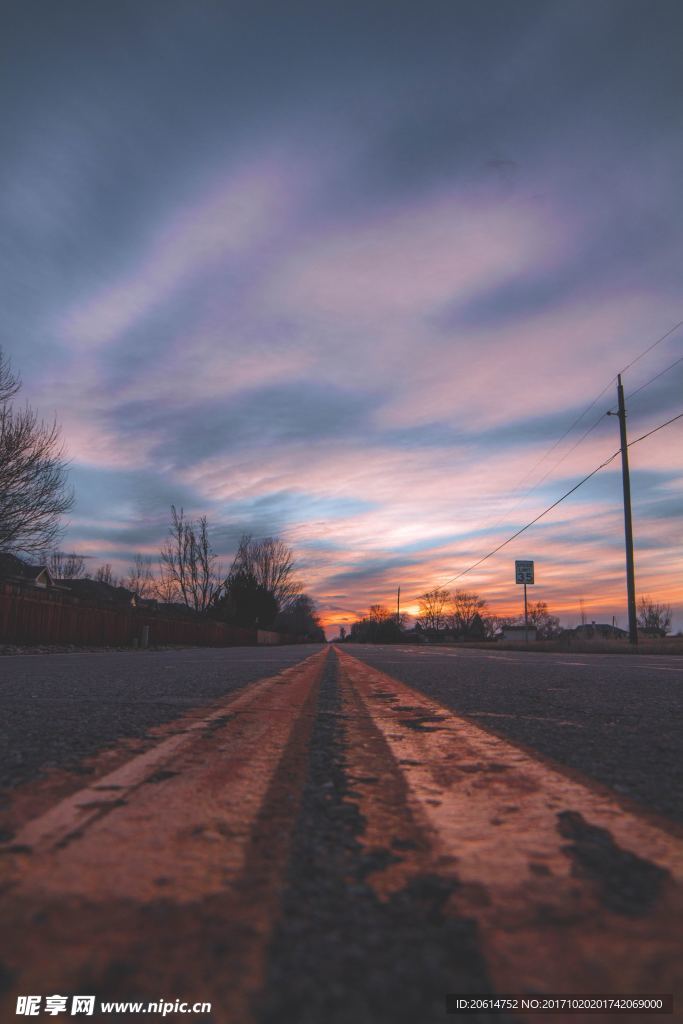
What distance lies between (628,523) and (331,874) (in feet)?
79.6

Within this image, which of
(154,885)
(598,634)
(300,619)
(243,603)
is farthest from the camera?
(300,619)

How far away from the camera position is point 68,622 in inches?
776

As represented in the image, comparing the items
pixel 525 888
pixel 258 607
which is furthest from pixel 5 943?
pixel 258 607

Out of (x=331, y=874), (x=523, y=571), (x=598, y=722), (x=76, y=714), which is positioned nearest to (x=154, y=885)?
(x=331, y=874)

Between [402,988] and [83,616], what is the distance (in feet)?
72.5

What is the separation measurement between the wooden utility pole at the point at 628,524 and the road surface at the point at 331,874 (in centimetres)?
2117

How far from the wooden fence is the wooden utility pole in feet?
59.5

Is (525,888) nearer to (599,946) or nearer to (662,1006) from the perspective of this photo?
(599,946)

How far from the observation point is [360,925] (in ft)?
2.50

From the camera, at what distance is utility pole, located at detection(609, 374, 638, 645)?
69.1 feet

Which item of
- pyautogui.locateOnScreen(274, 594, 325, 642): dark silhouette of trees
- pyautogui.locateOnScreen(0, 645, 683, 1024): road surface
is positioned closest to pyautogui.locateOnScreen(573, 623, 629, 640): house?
pyautogui.locateOnScreen(0, 645, 683, 1024): road surface

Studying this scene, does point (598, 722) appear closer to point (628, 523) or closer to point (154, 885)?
point (154, 885)

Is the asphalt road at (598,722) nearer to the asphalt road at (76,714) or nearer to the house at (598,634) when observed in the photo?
the asphalt road at (76,714)

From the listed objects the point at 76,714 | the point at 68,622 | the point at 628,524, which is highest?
the point at 628,524
